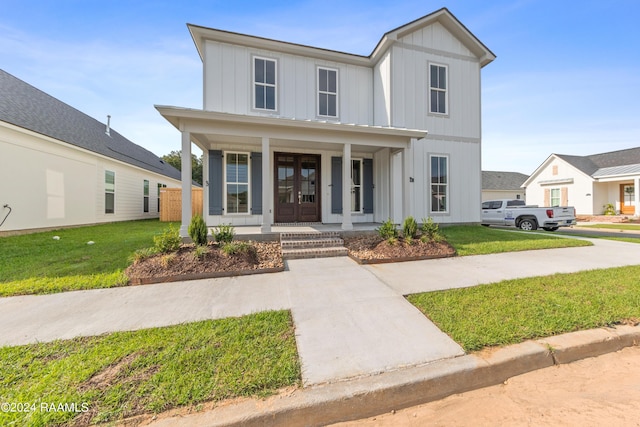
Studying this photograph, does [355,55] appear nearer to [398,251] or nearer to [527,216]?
[398,251]

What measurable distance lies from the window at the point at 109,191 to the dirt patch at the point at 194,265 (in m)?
10.0

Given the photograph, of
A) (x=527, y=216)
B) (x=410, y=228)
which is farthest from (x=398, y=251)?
(x=527, y=216)

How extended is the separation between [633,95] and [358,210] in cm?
1581

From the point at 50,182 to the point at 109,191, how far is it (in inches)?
124

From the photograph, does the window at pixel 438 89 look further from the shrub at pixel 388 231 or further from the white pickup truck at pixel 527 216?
the white pickup truck at pixel 527 216

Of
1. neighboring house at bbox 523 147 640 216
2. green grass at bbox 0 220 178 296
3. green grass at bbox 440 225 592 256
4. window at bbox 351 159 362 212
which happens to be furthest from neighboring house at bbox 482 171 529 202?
green grass at bbox 0 220 178 296

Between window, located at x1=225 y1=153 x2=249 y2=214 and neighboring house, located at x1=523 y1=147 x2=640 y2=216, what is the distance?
24.4m

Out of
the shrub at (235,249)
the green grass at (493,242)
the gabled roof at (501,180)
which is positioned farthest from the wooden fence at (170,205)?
the gabled roof at (501,180)

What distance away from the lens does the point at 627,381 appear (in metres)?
2.02

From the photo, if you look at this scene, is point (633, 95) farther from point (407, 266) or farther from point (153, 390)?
point (153, 390)

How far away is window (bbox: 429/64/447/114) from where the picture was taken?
8961 millimetres

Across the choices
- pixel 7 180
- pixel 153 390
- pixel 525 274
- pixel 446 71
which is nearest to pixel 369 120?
pixel 446 71

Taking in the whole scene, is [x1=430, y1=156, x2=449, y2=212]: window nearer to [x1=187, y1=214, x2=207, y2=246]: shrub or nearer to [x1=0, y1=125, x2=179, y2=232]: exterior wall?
[x1=187, y1=214, x2=207, y2=246]: shrub

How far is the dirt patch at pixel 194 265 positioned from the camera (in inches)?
168
